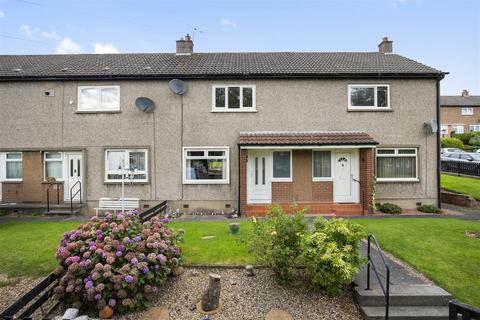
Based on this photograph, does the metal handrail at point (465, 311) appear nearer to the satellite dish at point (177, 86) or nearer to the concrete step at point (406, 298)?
the concrete step at point (406, 298)

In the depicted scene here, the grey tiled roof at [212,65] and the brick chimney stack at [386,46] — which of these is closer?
the grey tiled roof at [212,65]

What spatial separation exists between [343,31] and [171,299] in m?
16.7

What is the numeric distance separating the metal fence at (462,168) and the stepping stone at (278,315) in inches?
855

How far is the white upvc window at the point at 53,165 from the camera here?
42.6 feet

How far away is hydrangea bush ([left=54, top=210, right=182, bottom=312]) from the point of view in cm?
463

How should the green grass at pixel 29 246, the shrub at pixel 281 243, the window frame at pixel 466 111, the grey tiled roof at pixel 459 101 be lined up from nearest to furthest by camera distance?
the shrub at pixel 281 243 < the green grass at pixel 29 246 < the grey tiled roof at pixel 459 101 < the window frame at pixel 466 111

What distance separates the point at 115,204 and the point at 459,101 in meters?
56.4

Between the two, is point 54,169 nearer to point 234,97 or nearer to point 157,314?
point 234,97

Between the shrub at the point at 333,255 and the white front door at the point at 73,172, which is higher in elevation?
the white front door at the point at 73,172

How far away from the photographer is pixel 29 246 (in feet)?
24.7

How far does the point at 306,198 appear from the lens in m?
12.4

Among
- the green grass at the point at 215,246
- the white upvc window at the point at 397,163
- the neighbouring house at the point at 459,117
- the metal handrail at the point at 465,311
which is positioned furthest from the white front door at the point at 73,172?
the neighbouring house at the point at 459,117

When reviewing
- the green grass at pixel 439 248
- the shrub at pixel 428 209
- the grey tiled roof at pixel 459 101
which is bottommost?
the green grass at pixel 439 248

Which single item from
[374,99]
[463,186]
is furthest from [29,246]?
[463,186]
